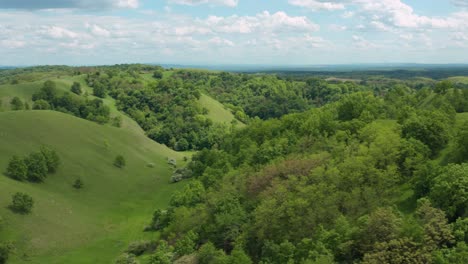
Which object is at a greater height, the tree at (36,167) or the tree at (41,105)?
the tree at (41,105)

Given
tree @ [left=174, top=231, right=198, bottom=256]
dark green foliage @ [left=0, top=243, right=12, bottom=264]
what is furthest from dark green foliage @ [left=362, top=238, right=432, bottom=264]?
dark green foliage @ [left=0, top=243, right=12, bottom=264]

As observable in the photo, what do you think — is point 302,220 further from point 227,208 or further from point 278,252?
point 227,208

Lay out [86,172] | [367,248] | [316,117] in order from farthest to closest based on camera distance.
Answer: [86,172]
[316,117]
[367,248]

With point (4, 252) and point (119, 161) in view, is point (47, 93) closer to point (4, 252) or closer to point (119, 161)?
point (119, 161)

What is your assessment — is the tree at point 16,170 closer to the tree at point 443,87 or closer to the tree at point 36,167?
the tree at point 36,167

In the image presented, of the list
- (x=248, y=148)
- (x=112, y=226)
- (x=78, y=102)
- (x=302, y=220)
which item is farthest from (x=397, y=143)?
(x=78, y=102)

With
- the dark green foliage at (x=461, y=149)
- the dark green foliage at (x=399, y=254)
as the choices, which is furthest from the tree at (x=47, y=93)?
the dark green foliage at (x=399, y=254)
